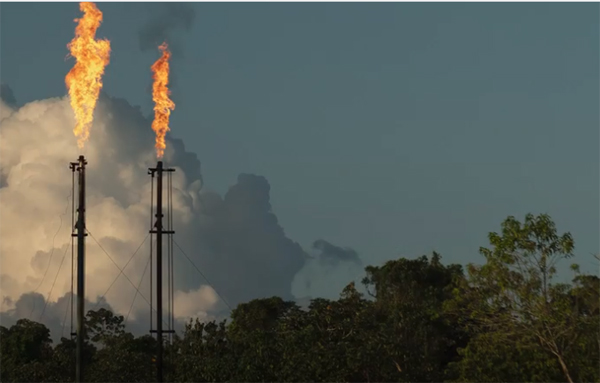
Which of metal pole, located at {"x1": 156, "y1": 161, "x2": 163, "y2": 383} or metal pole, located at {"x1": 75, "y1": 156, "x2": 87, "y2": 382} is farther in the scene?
metal pole, located at {"x1": 156, "y1": 161, "x2": 163, "y2": 383}

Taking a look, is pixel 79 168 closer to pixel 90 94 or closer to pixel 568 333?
pixel 90 94

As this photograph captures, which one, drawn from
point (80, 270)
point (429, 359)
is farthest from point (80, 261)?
point (429, 359)

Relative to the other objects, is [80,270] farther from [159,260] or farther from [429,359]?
[429,359]

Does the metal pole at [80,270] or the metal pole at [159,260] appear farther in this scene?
the metal pole at [159,260]

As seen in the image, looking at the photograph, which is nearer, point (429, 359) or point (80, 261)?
point (80, 261)

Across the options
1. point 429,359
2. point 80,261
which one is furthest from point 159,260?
point 429,359

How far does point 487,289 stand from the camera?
121 ft

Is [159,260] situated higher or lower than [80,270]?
higher

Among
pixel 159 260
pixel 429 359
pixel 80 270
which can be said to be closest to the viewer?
pixel 80 270

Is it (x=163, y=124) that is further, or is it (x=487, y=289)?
(x=487, y=289)

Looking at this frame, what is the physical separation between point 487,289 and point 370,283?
99.5 ft

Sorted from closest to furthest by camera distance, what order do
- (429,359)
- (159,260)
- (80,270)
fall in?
(80,270) → (159,260) → (429,359)

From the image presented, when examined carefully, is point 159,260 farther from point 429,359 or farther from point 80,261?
point 429,359

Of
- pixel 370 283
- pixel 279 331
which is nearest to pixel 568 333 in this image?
pixel 279 331
